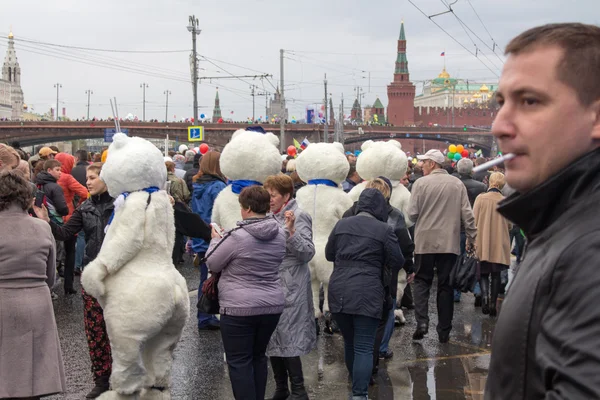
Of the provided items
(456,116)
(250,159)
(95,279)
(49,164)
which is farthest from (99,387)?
(456,116)

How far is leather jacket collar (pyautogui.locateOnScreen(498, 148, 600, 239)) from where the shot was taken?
1.43 meters

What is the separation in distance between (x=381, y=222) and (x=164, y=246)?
1593 millimetres

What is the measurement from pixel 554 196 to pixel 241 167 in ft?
19.7

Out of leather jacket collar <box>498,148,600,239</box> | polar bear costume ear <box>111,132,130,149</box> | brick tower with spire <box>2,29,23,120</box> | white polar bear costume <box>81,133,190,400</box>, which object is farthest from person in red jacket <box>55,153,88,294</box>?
brick tower with spire <box>2,29,23,120</box>

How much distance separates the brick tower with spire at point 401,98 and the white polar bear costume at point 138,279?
4788 inches

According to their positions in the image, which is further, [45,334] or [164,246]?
[164,246]

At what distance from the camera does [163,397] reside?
551cm

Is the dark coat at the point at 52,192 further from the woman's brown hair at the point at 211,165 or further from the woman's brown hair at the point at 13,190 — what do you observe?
the woman's brown hair at the point at 13,190

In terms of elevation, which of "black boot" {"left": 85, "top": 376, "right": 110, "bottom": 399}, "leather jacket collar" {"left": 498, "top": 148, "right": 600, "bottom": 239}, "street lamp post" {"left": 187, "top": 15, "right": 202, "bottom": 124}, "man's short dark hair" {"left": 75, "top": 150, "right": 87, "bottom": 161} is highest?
"street lamp post" {"left": 187, "top": 15, "right": 202, "bottom": 124}

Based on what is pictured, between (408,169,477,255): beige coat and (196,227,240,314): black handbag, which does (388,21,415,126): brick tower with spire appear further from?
(196,227,240,314): black handbag

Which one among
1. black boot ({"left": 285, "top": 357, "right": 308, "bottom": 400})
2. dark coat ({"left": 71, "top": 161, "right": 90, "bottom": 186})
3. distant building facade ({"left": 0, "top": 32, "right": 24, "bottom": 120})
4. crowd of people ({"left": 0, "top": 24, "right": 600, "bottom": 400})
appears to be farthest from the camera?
distant building facade ({"left": 0, "top": 32, "right": 24, "bottom": 120})

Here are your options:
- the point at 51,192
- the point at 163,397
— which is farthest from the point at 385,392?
the point at 51,192

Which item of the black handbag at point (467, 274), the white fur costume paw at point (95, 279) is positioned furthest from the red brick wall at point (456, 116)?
the white fur costume paw at point (95, 279)

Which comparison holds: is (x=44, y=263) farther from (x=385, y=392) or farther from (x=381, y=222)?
(x=385, y=392)
